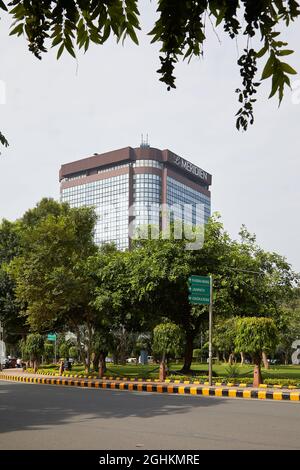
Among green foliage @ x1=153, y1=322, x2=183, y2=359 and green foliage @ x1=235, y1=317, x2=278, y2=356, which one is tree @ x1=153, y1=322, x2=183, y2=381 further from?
green foliage @ x1=235, y1=317, x2=278, y2=356

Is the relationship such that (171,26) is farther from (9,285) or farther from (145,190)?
(145,190)

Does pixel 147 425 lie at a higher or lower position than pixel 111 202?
lower

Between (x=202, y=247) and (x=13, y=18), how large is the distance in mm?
22962

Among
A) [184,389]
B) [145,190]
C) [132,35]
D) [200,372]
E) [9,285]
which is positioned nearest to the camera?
[132,35]

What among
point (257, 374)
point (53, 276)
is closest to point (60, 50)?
point (257, 374)

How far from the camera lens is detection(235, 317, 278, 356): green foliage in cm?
1891

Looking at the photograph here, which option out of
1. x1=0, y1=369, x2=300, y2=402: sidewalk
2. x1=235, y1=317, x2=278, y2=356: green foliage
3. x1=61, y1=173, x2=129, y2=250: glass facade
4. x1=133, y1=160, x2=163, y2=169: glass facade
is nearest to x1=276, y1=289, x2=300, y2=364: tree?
x1=235, y1=317, x2=278, y2=356: green foliage

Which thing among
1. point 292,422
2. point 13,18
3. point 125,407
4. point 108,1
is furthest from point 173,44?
point 125,407

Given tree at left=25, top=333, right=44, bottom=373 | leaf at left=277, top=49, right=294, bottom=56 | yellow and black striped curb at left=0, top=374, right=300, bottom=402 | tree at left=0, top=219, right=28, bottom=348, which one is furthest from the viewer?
tree at left=0, top=219, right=28, bottom=348

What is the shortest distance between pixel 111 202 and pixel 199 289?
381 ft

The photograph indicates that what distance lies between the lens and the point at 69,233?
28.2 meters

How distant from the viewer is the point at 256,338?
18.9m

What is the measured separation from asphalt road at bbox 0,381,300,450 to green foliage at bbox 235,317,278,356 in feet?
17.4

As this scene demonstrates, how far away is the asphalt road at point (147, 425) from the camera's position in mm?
7199
